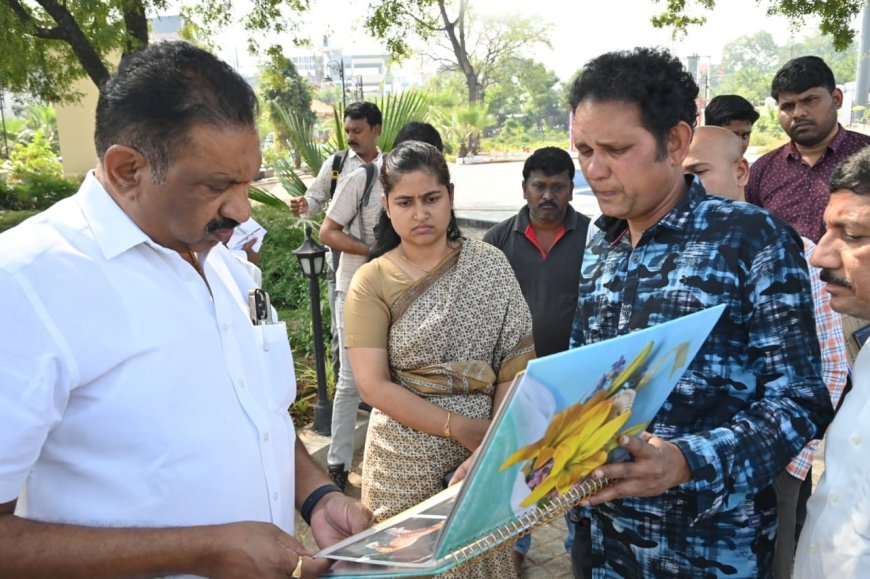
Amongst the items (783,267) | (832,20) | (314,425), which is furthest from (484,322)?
(832,20)

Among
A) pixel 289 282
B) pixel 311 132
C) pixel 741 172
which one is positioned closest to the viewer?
pixel 741 172

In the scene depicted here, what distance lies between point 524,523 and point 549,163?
9.23ft

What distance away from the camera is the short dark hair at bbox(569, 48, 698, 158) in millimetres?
1647

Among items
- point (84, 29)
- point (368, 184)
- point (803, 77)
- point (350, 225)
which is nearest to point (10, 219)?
point (84, 29)

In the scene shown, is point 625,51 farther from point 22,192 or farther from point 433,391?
point 22,192

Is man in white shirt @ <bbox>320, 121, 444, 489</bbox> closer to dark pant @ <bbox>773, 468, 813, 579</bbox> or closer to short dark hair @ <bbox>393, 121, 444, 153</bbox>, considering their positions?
short dark hair @ <bbox>393, 121, 444, 153</bbox>

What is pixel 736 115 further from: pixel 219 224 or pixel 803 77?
pixel 219 224

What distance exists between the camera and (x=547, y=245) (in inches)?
143

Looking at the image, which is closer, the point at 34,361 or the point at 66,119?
the point at 34,361

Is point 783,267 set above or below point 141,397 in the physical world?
above

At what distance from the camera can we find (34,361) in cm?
108

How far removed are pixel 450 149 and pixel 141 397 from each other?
1466 inches

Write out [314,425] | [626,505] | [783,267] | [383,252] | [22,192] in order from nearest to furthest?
1. [783,267]
2. [626,505]
3. [383,252]
4. [314,425]
5. [22,192]

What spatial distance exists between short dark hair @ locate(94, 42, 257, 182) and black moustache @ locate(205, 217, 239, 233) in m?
0.13
